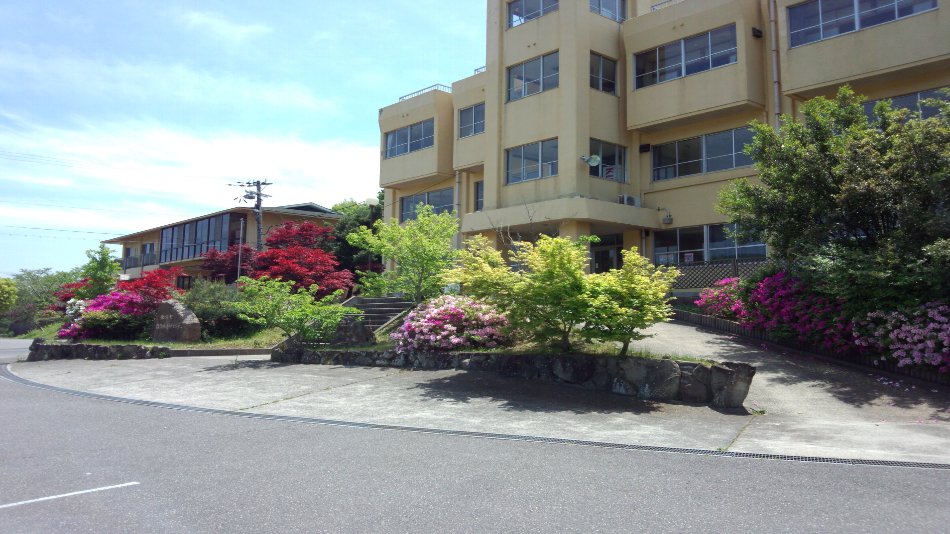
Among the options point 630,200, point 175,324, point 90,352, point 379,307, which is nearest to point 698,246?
point 630,200

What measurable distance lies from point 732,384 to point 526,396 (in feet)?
10.9

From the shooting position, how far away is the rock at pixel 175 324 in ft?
68.0

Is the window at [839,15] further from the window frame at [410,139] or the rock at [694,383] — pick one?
the window frame at [410,139]

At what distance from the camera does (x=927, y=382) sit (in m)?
11.2

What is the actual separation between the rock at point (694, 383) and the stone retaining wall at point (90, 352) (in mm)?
15022

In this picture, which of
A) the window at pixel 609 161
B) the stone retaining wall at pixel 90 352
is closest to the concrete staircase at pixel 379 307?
the stone retaining wall at pixel 90 352

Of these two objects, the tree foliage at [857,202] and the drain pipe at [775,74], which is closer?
the tree foliage at [857,202]

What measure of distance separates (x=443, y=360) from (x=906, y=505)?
9.61 meters

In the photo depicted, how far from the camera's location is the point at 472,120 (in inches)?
1094

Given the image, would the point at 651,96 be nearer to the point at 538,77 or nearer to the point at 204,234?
the point at 538,77

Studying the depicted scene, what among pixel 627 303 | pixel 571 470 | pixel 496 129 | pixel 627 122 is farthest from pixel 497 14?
pixel 571 470

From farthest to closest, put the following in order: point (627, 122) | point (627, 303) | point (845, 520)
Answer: point (627, 122) → point (627, 303) → point (845, 520)

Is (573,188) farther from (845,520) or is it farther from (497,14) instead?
(845,520)

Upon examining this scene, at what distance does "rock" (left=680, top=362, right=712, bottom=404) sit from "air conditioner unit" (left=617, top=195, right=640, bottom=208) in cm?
1314
